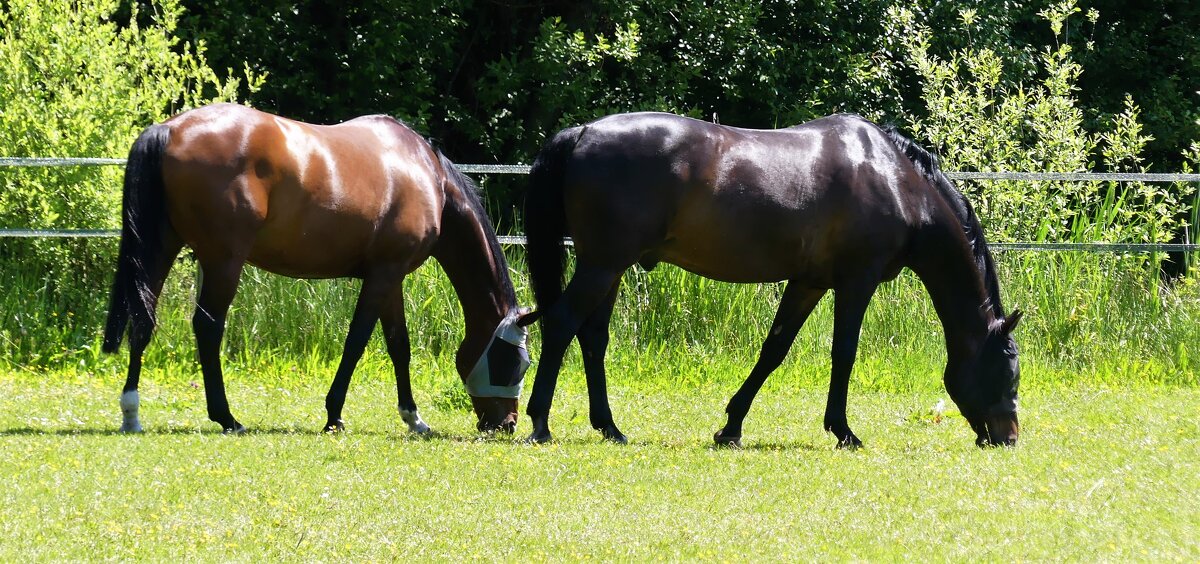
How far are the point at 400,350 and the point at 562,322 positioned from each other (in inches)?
53.9

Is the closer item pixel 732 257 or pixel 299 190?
pixel 299 190

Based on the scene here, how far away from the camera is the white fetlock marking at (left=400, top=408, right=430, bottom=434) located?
27.5 feet

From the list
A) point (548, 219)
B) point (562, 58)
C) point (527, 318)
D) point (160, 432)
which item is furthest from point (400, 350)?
point (562, 58)

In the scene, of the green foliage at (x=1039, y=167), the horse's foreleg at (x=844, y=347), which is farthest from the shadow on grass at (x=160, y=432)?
the green foliage at (x=1039, y=167)

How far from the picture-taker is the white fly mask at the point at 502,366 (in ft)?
27.4

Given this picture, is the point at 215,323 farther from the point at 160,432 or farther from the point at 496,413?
the point at 496,413

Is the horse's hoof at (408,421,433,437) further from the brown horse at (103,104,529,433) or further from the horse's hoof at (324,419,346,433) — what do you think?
the horse's hoof at (324,419,346,433)

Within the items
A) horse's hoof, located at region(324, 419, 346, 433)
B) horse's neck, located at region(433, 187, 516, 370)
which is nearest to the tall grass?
horse's neck, located at region(433, 187, 516, 370)

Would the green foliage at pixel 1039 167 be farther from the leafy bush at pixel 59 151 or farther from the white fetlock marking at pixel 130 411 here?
→ the white fetlock marking at pixel 130 411

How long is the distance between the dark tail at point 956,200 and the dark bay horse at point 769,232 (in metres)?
0.01

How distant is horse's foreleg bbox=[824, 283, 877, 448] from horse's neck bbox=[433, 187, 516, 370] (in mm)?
1901

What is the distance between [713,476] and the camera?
6727mm

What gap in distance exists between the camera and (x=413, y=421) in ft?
27.6

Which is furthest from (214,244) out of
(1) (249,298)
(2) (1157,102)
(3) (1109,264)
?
(2) (1157,102)
